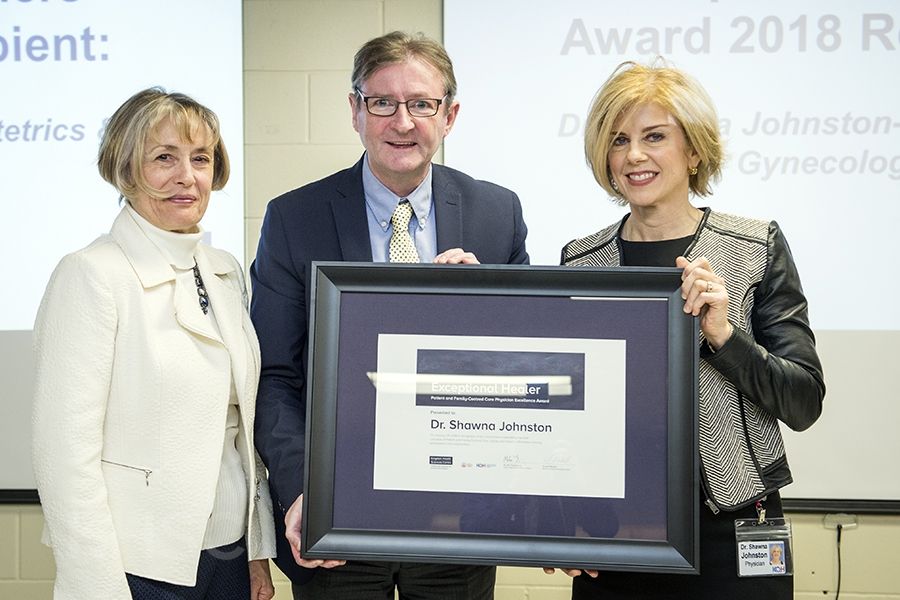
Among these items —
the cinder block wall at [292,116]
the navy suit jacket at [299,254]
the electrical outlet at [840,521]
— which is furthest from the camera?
the cinder block wall at [292,116]

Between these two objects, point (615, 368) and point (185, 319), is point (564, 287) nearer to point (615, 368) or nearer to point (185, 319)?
point (615, 368)

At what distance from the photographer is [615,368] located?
1.56 meters

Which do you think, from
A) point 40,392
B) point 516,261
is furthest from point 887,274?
point 40,392

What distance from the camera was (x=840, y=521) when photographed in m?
3.13

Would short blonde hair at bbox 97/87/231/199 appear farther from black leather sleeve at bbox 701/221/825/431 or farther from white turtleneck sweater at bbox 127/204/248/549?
black leather sleeve at bbox 701/221/825/431

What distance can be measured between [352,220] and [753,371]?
0.85 meters

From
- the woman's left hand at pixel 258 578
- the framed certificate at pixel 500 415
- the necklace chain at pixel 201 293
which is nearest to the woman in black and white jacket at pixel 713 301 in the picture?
the framed certificate at pixel 500 415

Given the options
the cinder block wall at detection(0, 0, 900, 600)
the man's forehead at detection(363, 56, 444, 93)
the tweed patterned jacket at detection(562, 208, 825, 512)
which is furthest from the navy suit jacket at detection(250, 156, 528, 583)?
the cinder block wall at detection(0, 0, 900, 600)

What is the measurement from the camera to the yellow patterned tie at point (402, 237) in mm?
1903

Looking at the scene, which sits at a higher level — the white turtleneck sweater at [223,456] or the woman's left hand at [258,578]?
the white turtleneck sweater at [223,456]

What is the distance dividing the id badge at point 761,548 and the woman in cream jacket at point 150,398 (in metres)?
0.91

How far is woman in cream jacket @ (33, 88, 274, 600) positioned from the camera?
165cm

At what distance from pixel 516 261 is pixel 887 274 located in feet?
5.44

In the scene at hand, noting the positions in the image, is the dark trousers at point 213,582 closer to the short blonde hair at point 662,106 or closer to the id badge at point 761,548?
the id badge at point 761,548
